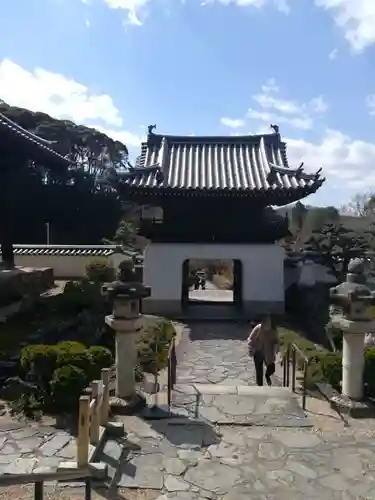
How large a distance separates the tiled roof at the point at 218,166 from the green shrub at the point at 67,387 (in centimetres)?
1099

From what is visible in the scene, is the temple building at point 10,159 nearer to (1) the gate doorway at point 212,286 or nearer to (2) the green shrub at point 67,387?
(1) the gate doorway at point 212,286

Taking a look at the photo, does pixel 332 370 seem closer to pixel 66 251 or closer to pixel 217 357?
pixel 217 357

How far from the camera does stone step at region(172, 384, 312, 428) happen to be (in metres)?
7.74

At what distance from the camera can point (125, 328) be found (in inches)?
314

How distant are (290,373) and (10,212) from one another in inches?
413

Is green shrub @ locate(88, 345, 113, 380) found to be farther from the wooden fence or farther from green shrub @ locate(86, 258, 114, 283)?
green shrub @ locate(86, 258, 114, 283)

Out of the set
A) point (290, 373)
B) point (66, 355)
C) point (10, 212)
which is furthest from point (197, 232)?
point (66, 355)

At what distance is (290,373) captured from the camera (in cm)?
1087

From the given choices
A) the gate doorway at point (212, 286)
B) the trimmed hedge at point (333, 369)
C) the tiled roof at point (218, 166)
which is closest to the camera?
the trimmed hedge at point (333, 369)

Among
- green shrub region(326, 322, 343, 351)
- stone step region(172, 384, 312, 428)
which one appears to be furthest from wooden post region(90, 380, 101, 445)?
green shrub region(326, 322, 343, 351)

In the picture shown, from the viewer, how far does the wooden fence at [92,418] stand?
553 centimetres

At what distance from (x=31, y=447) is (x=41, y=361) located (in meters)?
1.71

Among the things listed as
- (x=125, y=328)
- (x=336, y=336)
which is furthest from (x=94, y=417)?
(x=336, y=336)

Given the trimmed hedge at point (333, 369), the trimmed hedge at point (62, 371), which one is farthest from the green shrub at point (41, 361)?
the trimmed hedge at point (333, 369)
